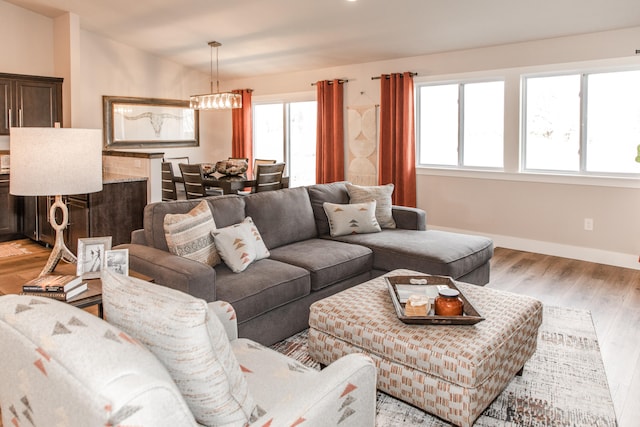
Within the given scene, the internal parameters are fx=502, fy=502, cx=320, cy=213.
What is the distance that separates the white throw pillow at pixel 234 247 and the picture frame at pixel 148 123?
5144mm

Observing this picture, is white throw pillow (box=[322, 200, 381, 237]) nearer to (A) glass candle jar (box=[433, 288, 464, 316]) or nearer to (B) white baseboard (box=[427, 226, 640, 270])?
(A) glass candle jar (box=[433, 288, 464, 316])

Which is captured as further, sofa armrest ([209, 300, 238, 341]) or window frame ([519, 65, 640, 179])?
window frame ([519, 65, 640, 179])

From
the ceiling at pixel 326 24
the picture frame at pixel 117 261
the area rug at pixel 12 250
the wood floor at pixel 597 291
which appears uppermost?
the ceiling at pixel 326 24

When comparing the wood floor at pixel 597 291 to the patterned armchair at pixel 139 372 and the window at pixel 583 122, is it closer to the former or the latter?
the window at pixel 583 122

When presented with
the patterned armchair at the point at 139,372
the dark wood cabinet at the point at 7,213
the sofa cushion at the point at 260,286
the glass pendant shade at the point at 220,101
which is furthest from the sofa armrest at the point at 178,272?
the dark wood cabinet at the point at 7,213

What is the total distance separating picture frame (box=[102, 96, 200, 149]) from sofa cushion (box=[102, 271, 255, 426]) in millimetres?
6834

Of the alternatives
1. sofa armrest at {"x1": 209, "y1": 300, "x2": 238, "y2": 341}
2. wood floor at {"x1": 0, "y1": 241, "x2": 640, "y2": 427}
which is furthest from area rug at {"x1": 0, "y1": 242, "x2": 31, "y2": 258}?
sofa armrest at {"x1": 209, "y1": 300, "x2": 238, "y2": 341}

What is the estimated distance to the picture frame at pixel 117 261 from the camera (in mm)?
2316

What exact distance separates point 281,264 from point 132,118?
5.57 metres

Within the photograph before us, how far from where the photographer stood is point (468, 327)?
239 cm

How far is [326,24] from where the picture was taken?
18.8ft

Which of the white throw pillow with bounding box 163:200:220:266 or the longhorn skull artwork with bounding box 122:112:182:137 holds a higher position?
the longhorn skull artwork with bounding box 122:112:182:137

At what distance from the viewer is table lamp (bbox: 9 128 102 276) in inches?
87.5

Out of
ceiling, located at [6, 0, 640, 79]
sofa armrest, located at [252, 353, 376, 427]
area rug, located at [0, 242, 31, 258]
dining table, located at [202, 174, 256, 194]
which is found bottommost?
area rug, located at [0, 242, 31, 258]
